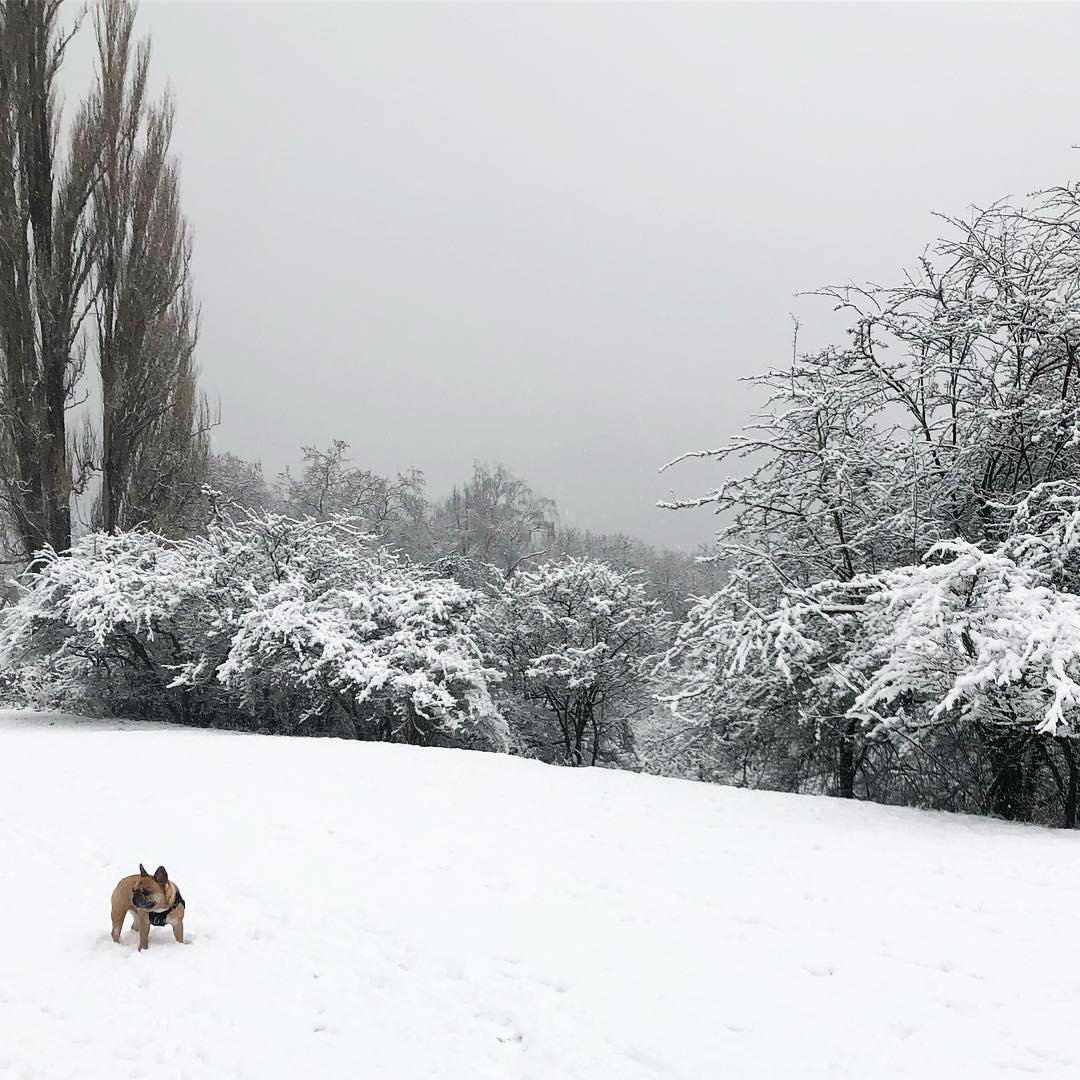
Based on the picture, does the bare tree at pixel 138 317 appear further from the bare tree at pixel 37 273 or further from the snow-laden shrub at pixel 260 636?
the snow-laden shrub at pixel 260 636

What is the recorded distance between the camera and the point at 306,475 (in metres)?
32.9

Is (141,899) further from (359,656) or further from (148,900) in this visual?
(359,656)

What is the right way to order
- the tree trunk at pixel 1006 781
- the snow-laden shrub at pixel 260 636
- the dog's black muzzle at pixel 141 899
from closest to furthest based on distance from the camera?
1. the dog's black muzzle at pixel 141 899
2. the tree trunk at pixel 1006 781
3. the snow-laden shrub at pixel 260 636

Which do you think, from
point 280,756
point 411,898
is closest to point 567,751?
point 280,756

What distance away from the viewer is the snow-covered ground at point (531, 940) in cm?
368

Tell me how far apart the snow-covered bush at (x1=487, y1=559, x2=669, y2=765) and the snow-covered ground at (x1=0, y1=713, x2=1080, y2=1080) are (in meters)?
8.70

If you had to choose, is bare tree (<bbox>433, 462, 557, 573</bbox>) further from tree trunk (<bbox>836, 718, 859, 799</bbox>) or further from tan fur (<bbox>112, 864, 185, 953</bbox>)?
tan fur (<bbox>112, 864, 185, 953</bbox>)

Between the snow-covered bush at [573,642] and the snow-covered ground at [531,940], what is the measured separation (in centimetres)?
870

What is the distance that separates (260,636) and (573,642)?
7.54 metres

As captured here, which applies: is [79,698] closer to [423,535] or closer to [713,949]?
[713,949]

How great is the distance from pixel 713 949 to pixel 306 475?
101 ft

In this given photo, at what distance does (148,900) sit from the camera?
4.44m

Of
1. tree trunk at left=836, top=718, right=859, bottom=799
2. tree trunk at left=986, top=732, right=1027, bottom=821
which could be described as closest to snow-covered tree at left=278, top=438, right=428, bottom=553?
tree trunk at left=836, top=718, right=859, bottom=799

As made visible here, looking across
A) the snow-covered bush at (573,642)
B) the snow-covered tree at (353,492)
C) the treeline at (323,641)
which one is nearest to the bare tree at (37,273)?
the treeline at (323,641)
